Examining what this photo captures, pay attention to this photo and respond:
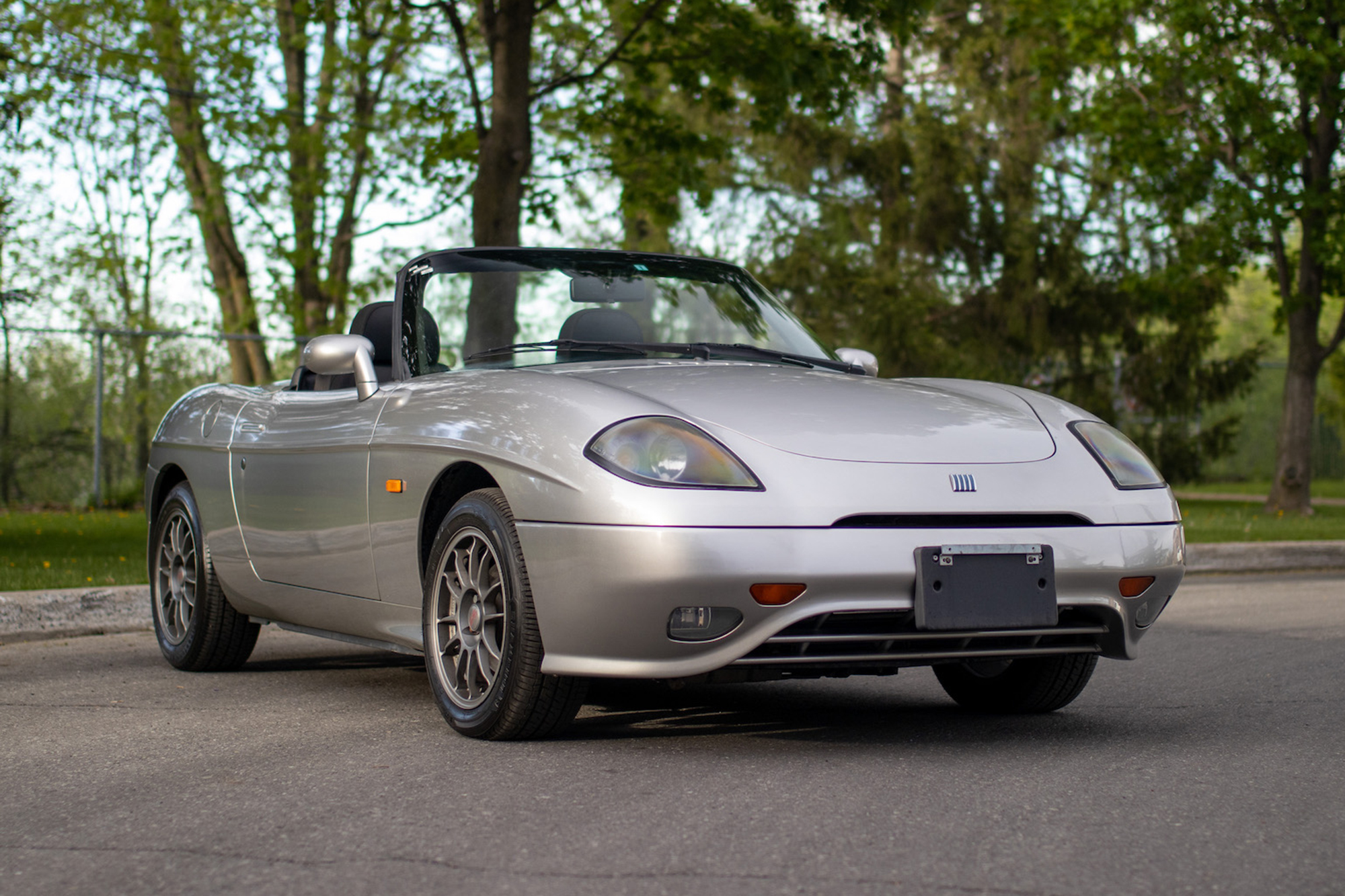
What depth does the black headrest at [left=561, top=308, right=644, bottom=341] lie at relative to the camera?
488cm

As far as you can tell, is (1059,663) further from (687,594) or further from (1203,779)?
(687,594)

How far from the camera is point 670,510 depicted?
3.61 metres

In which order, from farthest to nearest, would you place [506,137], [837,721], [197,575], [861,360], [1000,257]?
[1000,257] < [506,137] < [197,575] < [861,360] < [837,721]

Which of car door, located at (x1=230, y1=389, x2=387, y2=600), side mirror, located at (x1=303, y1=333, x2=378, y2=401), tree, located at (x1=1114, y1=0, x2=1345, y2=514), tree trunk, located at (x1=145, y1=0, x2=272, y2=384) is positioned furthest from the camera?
tree trunk, located at (x1=145, y1=0, x2=272, y2=384)

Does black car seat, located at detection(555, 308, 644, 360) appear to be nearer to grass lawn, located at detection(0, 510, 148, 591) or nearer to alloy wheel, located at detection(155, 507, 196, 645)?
alloy wheel, located at detection(155, 507, 196, 645)

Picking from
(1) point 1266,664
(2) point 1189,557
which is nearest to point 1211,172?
(2) point 1189,557

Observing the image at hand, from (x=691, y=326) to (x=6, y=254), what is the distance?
24346mm

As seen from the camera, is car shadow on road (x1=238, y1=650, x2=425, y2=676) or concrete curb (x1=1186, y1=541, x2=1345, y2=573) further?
concrete curb (x1=1186, y1=541, x2=1345, y2=573)

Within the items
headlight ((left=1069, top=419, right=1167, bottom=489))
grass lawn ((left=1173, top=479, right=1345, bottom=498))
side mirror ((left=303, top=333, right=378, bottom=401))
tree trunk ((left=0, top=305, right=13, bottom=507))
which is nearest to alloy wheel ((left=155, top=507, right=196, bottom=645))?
side mirror ((left=303, top=333, right=378, bottom=401))

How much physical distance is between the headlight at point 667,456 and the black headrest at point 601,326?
110cm

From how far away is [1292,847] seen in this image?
2.92 m

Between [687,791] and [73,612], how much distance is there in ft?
15.3

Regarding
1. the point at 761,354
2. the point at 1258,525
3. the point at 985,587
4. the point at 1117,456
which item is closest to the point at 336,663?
the point at 761,354

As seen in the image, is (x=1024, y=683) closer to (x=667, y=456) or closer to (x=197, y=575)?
(x=667, y=456)
